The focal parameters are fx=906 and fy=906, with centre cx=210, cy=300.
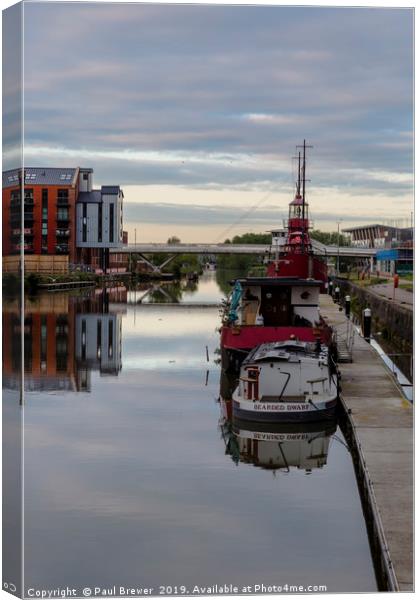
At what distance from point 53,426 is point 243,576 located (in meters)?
10.0

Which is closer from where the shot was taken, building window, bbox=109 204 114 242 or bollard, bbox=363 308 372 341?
bollard, bbox=363 308 372 341

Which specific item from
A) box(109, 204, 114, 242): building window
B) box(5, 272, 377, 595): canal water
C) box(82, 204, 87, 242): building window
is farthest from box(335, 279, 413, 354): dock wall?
box(109, 204, 114, 242): building window

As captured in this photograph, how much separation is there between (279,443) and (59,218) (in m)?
24.7

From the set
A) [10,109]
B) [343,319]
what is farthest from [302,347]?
[343,319]

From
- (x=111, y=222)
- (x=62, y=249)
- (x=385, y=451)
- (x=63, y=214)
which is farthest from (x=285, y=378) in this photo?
(x=111, y=222)

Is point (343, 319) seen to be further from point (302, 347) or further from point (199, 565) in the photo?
point (199, 565)

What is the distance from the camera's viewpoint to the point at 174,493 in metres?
15.0

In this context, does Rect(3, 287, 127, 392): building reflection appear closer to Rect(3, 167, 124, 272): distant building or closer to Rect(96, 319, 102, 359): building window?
Rect(96, 319, 102, 359): building window

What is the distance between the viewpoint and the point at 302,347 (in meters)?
21.9

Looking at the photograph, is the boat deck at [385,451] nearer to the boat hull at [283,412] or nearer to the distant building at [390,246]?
the boat hull at [283,412]

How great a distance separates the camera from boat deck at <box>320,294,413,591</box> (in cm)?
1043

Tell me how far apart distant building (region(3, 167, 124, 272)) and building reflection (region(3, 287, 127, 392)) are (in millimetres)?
1038

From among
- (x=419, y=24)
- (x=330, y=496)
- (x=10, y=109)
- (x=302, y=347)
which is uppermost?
(x=419, y=24)

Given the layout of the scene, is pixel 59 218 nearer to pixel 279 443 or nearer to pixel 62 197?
pixel 62 197
